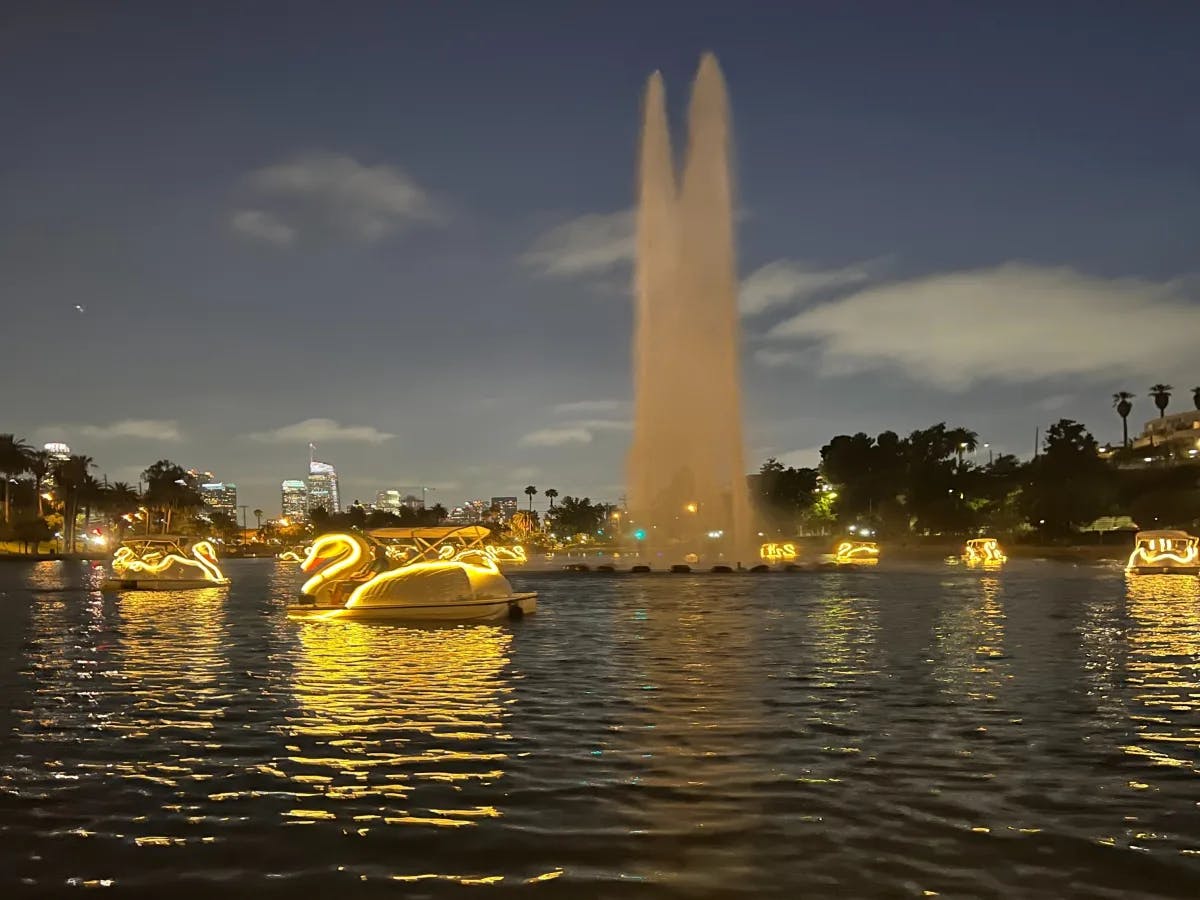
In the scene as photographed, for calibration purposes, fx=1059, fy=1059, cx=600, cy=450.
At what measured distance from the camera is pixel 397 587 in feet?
121

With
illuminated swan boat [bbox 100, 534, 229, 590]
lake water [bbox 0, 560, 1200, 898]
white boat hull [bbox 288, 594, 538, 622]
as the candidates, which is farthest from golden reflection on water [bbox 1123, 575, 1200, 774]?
illuminated swan boat [bbox 100, 534, 229, 590]

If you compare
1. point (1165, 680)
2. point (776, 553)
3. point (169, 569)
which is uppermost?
point (169, 569)

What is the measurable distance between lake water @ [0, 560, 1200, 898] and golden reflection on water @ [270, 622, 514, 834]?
0.07 m

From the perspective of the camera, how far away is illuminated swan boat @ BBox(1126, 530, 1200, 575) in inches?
2778

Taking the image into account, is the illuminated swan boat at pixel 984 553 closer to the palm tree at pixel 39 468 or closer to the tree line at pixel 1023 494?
the tree line at pixel 1023 494

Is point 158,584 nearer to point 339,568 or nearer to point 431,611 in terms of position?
point 339,568

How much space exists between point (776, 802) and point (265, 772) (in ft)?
20.1

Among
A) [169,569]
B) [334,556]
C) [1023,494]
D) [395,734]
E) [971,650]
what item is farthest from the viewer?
[1023,494]

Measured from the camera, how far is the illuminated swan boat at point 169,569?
64.9m

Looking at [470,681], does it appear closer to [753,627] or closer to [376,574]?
[753,627]

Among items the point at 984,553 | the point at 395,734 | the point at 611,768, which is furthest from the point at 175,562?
the point at 984,553

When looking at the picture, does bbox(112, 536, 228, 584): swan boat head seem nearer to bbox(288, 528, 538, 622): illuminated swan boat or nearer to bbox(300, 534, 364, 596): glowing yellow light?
bbox(300, 534, 364, 596): glowing yellow light

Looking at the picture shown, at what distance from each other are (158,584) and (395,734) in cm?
5565

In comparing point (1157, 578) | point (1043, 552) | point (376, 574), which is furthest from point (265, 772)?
point (1043, 552)
